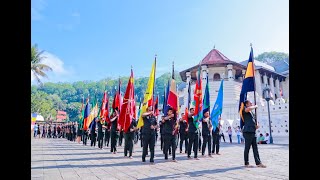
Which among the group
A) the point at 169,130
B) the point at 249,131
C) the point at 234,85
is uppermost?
the point at 234,85

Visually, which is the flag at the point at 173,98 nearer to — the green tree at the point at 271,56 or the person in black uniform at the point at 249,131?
the person in black uniform at the point at 249,131

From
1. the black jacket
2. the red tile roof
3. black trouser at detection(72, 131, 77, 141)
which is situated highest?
the red tile roof

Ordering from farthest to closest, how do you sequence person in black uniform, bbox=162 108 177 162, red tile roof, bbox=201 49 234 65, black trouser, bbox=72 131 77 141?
red tile roof, bbox=201 49 234 65 < black trouser, bbox=72 131 77 141 < person in black uniform, bbox=162 108 177 162

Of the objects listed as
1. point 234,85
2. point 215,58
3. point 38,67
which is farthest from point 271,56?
point 38,67

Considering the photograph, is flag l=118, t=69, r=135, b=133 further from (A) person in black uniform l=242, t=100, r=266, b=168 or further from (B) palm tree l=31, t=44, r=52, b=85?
(B) palm tree l=31, t=44, r=52, b=85

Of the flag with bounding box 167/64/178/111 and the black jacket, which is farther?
the flag with bounding box 167/64/178/111

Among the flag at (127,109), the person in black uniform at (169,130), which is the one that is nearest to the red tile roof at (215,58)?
the flag at (127,109)

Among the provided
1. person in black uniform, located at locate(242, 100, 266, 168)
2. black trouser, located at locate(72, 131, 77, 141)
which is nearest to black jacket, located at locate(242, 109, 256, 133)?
person in black uniform, located at locate(242, 100, 266, 168)

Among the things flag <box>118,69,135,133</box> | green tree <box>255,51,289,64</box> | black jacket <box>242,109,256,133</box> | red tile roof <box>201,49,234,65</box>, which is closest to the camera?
black jacket <box>242,109,256,133</box>

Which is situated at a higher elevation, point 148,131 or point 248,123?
point 248,123

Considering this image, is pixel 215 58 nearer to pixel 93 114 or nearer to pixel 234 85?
pixel 234 85
